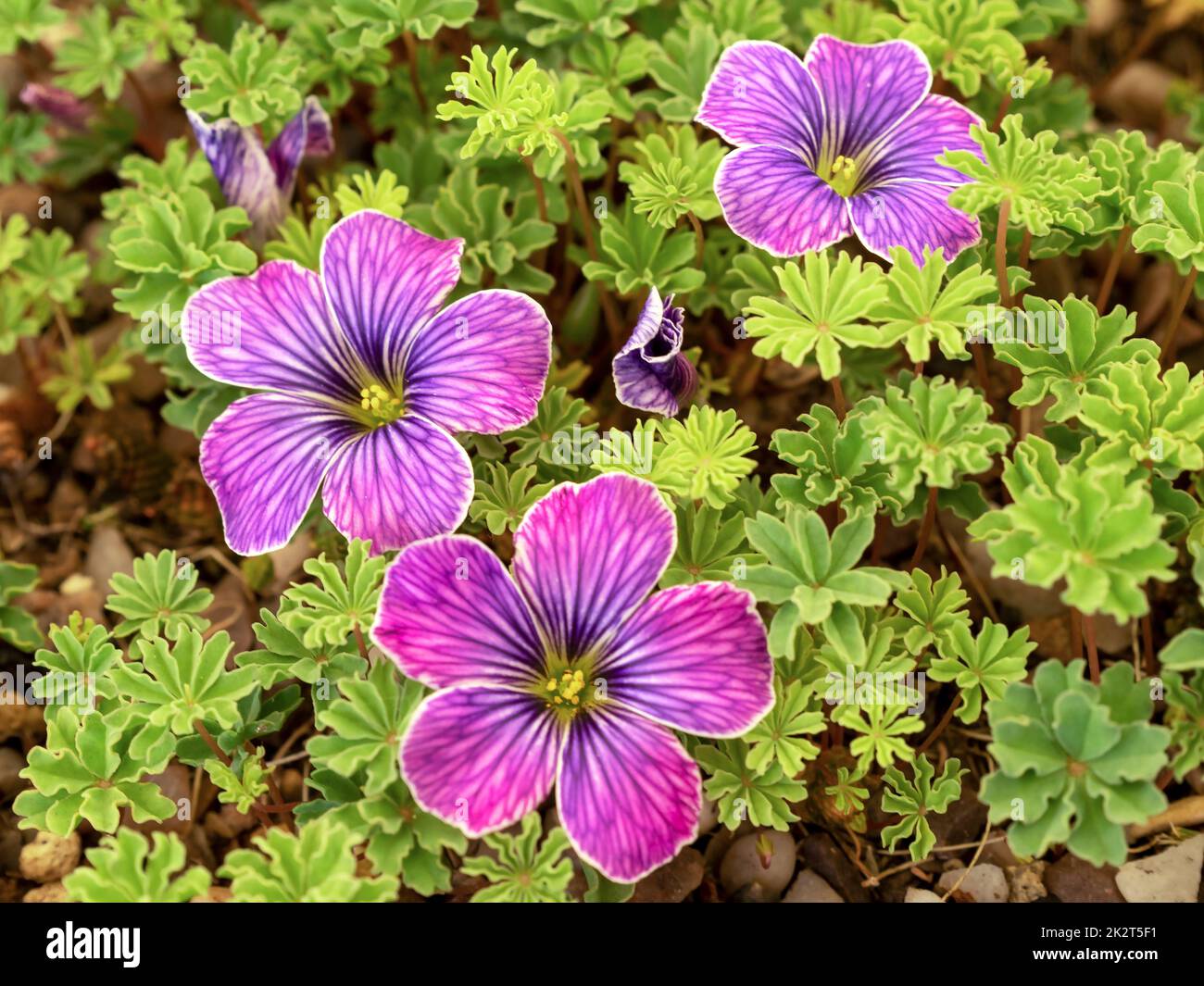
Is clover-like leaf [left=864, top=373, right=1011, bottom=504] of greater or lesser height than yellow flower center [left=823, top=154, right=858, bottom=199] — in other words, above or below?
below

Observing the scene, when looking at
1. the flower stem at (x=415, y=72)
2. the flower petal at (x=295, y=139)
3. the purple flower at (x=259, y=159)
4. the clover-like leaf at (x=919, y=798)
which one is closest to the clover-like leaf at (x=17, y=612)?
the purple flower at (x=259, y=159)

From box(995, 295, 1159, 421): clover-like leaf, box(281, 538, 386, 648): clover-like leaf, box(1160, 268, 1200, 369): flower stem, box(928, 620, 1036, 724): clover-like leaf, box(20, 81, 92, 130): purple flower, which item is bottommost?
box(928, 620, 1036, 724): clover-like leaf

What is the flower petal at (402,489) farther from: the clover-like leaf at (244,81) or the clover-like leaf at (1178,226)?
the clover-like leaf at (1178,226)

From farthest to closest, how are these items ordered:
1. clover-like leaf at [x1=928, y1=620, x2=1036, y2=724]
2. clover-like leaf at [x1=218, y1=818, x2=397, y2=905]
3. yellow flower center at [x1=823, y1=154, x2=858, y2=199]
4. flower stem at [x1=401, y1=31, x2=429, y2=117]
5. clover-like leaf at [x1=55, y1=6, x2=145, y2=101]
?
clover-like leaf at [x1=55, y1=6, x2=145, y2=101], flower stem at [x1=401, y1=31, x2=429, y2=117], yellow flower center at [x1=823, y1=154, x2=858, y2=199], clover-like leaf at [x1=928, y1=620, x2=1036, y2=724], clover-like leaf at [x1=218, y1=818, x2=397, y2=905]

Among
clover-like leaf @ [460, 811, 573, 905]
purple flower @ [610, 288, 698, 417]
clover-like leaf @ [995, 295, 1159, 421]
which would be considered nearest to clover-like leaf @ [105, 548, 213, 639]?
clover-like leaf @ [460, 811, 573, 905]

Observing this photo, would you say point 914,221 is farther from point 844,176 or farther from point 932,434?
point 932,434

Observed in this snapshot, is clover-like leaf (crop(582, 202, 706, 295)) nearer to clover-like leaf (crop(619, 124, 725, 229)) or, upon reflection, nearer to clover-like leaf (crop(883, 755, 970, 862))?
clover-like leaf (crop(619, 124, 725, 229))
